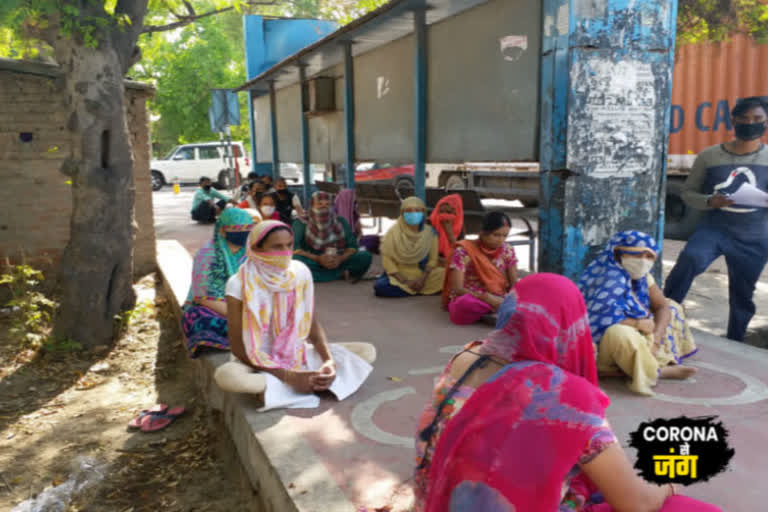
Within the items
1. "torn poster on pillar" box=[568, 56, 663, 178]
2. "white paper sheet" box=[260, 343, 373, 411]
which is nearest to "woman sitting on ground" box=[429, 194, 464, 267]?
"torn poster on pillar" box=[568, 56, 663, 178]

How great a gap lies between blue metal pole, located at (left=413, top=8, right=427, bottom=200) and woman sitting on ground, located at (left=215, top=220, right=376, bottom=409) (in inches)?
131

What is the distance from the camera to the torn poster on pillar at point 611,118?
421 cm

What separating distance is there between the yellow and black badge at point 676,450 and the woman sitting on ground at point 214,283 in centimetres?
293

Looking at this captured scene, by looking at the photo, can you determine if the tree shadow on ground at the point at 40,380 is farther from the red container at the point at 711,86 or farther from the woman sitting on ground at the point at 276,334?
the red container at the point at 711,86

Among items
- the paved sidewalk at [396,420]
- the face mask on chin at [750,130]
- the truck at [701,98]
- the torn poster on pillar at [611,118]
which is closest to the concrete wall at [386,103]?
the truck at [701,98]

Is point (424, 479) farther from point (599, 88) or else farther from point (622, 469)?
point (599, 88)

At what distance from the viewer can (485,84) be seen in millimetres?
5297

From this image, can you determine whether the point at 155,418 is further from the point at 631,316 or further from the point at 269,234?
the point at 631,316

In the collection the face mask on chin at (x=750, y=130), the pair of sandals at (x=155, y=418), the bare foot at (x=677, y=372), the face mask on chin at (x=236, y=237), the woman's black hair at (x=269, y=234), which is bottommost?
the pair of sandals at (x=155, y=418)

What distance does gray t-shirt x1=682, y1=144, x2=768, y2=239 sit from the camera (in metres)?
4.16

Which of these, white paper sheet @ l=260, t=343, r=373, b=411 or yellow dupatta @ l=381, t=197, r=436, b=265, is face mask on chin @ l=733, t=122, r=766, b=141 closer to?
yellow dupatta @ l=381, t=197, r=436, b=265

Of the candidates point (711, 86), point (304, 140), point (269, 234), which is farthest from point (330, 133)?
point (269, 234)

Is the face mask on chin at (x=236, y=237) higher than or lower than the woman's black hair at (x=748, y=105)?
lower

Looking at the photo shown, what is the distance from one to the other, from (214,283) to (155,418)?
93 centimetres
